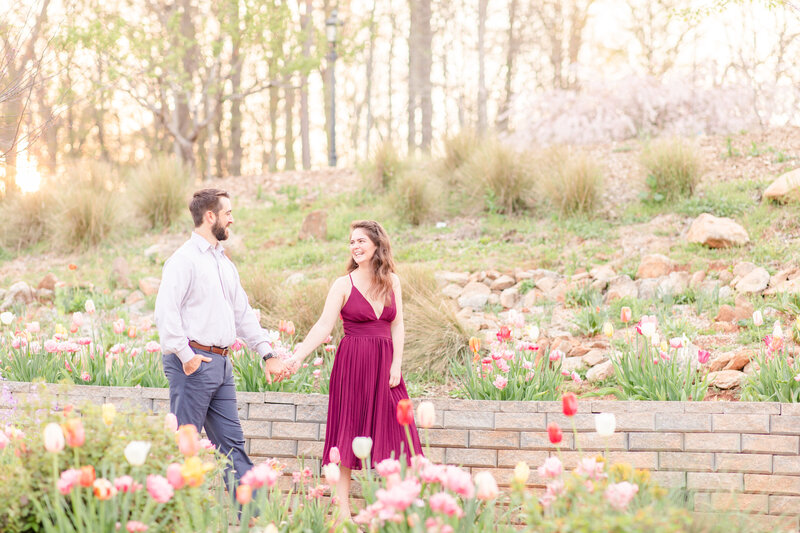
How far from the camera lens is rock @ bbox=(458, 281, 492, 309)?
686 centimetres

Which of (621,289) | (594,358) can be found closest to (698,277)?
(621,289)

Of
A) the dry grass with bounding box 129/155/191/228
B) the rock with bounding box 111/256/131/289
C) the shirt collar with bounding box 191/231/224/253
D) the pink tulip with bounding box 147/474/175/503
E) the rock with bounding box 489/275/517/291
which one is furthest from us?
the dry grass with bounding box 129/155/191/228

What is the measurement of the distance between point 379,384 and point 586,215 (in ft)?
A: 18.7

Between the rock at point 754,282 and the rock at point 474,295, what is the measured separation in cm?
220

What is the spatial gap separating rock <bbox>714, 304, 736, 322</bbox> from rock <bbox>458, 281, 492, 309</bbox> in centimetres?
208

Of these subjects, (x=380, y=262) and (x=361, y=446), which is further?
(x=380, y=262)

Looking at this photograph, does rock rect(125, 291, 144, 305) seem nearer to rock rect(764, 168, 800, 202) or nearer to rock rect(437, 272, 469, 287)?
rock rect(437, 272, 469, 287)

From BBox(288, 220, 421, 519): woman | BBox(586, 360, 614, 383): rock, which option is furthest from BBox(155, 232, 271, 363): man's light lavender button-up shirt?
BBox(586, 360, 614, 383): rock

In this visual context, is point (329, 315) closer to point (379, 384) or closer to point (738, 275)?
point (379, 384)

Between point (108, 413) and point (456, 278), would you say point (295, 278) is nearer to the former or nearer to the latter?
point (456, 278)

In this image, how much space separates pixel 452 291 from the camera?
710cm

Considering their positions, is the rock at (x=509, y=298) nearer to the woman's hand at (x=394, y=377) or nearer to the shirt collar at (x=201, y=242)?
the woman's hand at (x=394, y=377)

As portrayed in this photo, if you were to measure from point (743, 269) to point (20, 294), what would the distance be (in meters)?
7.24

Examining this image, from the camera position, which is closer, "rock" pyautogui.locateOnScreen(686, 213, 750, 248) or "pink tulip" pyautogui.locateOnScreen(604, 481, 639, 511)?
"pink tulip" pyautogui.locateOnScreen(604, 481, 639, 511)
